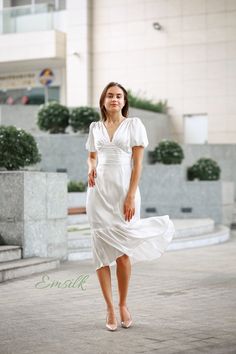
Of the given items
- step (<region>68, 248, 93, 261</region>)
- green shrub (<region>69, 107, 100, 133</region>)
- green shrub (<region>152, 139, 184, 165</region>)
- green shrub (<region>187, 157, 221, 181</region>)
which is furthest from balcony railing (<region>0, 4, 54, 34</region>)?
step (<region>68, 248, 93, 261</region>)

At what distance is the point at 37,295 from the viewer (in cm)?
809

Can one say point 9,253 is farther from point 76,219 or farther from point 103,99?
point 76,219

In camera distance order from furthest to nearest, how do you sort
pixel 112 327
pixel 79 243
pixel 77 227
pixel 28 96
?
pixel 28 96, pixel 77 227, pixel 79 243, pixel 112 327

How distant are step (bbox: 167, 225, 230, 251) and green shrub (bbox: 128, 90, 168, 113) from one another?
11.5 meters

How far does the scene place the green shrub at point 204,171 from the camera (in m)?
19.1

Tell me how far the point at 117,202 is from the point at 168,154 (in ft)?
45.1

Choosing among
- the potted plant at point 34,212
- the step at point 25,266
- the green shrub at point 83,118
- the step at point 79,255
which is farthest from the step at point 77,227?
the green shrub at point 83,118

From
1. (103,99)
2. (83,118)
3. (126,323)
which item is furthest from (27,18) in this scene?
(126,323)

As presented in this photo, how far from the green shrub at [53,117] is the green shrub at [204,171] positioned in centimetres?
388

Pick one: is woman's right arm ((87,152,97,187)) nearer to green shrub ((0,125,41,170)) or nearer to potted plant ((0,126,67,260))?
potted plant ((0,126,67,260))

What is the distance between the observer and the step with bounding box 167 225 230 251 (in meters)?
13.3

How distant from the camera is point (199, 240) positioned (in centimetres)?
1410

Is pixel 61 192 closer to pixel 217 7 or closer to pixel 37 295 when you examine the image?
pixel 37 295

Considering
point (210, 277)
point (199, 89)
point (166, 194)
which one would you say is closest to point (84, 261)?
point (210, 277)
